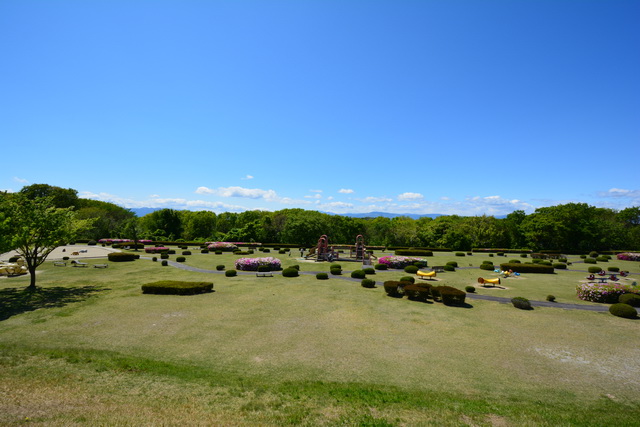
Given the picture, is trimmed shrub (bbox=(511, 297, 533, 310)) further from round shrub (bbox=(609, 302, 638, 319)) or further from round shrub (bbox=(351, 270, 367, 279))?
round shrub (bbox=(351, 270, 367, 279))

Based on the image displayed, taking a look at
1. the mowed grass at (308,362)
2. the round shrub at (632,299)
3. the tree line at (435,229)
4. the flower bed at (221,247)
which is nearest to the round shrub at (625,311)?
the mowed grass at (308,362)

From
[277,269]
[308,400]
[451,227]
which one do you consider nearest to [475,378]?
[308,400]

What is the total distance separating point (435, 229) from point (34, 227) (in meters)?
84.5

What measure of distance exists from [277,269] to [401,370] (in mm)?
30846

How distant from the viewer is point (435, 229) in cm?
8656

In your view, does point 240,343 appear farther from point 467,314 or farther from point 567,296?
point 567,296

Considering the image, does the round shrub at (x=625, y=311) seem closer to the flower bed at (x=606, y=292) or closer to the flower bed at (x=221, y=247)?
the flower bed at (x=606, y=292)

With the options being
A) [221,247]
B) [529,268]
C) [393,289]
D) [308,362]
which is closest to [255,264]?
[393,289]

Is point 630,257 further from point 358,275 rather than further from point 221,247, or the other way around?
point 221,247

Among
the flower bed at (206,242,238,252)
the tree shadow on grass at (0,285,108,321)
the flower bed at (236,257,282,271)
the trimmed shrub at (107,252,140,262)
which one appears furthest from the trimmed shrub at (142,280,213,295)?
the flower bed at (206,242,238,252)

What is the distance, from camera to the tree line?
268 ft

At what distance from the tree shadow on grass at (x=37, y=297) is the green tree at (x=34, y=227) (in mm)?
1932

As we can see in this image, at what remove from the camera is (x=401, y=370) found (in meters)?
14.1

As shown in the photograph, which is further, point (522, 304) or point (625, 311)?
point (522, 304)
